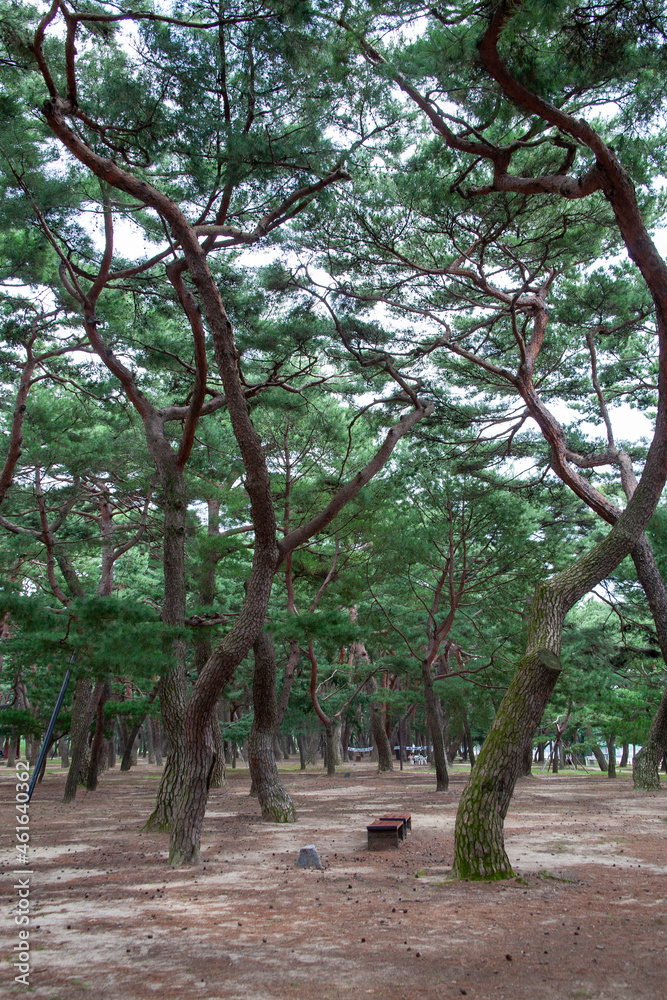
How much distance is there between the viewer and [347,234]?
9.10 meters

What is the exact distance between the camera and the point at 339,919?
446 cm

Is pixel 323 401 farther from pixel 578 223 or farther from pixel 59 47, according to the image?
pixel 59 47

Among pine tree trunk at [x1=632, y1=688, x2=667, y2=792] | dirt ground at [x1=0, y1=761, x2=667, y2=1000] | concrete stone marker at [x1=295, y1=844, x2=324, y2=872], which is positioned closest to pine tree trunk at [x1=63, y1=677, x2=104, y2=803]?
dirt ground at [x1=0, y1=761, x2=667, y2=1000]

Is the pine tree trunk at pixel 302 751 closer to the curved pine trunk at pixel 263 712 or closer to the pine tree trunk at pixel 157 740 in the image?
the pine tree trunk at pixel 157 740

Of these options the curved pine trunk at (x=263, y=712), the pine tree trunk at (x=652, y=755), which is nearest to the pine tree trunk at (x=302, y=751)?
the pine tree trunk at (x=652, y=755)

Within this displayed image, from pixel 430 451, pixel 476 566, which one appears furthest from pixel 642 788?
pixel 430 451

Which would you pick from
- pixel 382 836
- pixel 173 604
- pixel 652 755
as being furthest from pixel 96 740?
pixel 652 755

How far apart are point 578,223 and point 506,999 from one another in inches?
325

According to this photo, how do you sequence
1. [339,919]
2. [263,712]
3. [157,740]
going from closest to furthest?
1. [339,919]
2. [263,712]
3. [157,740]

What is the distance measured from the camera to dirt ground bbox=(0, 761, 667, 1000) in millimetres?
3225

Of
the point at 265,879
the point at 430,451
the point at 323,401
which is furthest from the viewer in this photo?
the point at 323,401

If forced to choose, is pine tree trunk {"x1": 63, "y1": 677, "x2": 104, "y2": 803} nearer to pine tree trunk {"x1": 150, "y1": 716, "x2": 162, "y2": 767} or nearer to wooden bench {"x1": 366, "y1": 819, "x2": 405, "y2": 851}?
wooden bench {"x1": 366, "y1": 819, "x2": 405, "y2": 851}

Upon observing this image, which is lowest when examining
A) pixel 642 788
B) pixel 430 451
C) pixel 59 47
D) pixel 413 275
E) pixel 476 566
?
pixel 642 788

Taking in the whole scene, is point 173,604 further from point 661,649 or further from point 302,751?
point 302,751
